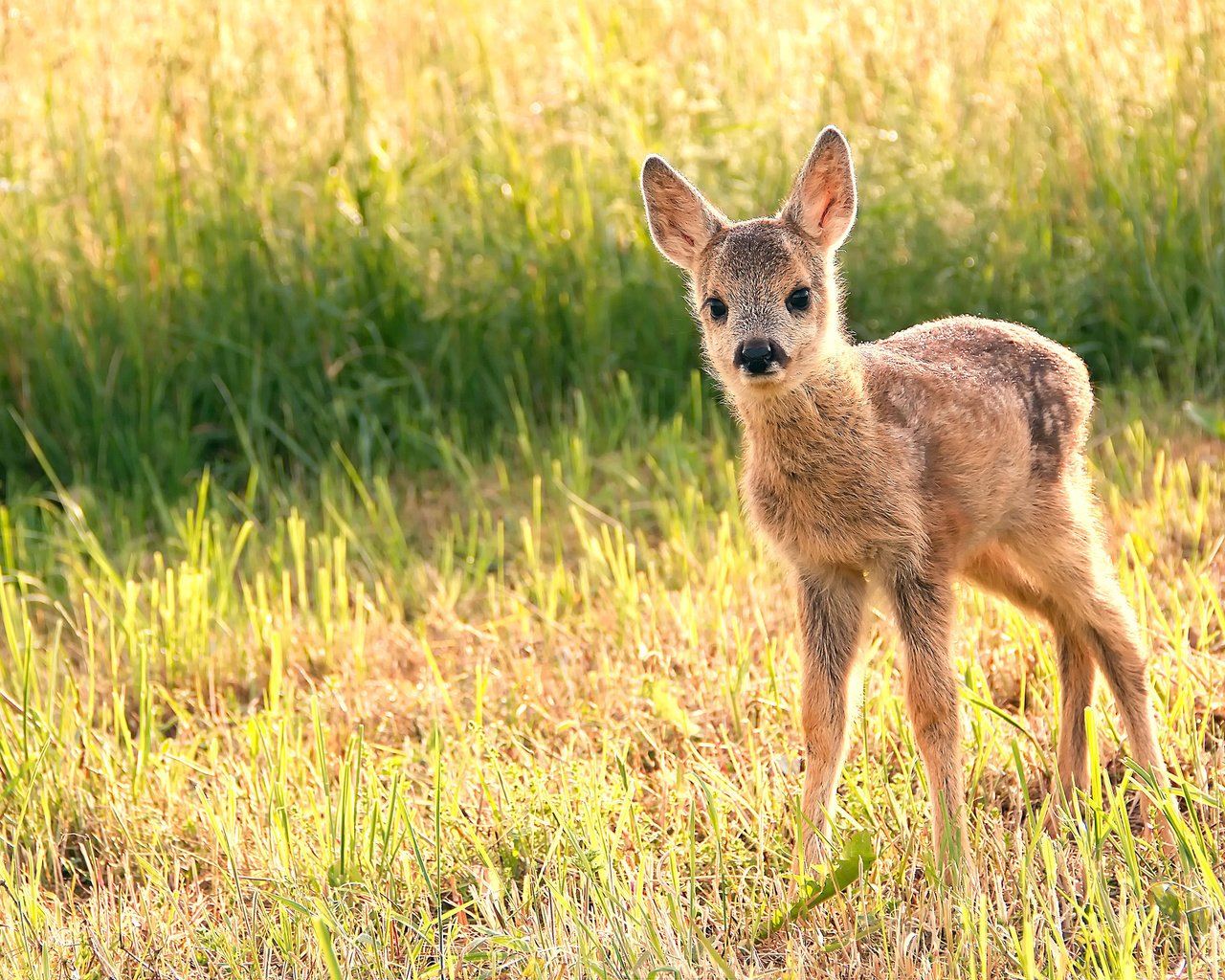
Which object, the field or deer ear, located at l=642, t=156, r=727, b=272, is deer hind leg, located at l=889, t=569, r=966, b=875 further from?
deer ear, located at l=642, t=156, r=727, b=272

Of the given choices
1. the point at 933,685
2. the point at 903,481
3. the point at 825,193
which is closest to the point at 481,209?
the point at 825,193

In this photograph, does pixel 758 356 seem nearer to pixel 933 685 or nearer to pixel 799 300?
pixel 799 300

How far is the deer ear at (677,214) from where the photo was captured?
15.0ft

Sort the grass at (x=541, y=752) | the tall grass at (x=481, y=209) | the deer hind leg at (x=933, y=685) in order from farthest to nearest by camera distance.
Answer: the tall grass at (x=481, y=209) → the deer hind leg at (x=933, y=685) → the grass at (x=541, y=752)

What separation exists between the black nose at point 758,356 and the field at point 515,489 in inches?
33.8

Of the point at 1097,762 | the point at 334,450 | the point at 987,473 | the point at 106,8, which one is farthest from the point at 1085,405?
the point at 106,8

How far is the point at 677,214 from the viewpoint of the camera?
4668mm

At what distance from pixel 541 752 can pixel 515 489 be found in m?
2.37

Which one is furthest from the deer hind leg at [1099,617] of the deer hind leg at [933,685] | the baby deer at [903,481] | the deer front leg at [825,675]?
the deer front leg at [825,675]

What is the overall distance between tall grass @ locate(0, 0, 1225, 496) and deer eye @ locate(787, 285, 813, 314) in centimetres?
284

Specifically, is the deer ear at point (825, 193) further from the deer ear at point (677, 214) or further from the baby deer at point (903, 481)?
the deer ear at point (677, 214)

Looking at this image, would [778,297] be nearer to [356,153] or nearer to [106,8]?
[356,153]

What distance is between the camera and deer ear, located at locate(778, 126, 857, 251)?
176 inches

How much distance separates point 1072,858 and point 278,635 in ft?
8.63
